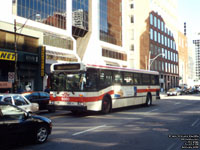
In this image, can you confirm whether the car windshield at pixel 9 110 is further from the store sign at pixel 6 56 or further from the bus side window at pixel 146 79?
the store sign at pixel 6 56

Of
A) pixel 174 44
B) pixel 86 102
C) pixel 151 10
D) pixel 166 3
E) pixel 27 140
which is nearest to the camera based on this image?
A: pixel 27 140

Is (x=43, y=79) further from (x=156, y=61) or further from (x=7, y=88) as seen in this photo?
(x=156, y=61)

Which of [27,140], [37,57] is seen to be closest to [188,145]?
[27,140]

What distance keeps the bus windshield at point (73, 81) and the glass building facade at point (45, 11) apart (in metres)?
19.0

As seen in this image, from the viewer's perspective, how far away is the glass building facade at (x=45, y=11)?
1313 inches

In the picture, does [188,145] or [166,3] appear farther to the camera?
[166,3]

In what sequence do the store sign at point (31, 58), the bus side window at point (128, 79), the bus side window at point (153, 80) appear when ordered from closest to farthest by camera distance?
the bus side window at point (128, 79), the bus side window at point (153, 80), the store sign at point (31, 58)

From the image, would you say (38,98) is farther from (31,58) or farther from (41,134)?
(31,58)

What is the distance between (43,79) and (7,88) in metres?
6.72

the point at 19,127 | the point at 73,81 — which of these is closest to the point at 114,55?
the point at 73,81

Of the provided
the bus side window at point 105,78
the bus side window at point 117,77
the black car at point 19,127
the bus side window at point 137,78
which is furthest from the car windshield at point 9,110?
the bus side window at point 137,78

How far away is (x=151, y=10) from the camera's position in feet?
254

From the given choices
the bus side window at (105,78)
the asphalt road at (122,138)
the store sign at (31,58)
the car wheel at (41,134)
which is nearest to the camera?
the asphalt road at (122,138)

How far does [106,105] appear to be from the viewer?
16234 mm
